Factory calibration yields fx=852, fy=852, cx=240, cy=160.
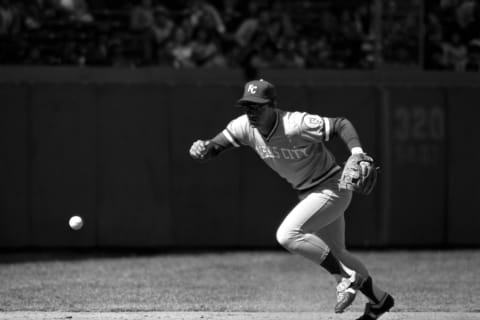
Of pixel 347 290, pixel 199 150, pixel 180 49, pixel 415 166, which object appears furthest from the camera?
pixel 180 49

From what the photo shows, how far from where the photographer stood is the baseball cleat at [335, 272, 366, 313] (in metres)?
7.01

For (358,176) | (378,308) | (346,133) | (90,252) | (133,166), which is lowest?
(90,252)

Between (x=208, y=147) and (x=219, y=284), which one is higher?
(x=208, y=147)

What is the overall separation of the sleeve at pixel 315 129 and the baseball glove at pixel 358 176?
1.24 ft

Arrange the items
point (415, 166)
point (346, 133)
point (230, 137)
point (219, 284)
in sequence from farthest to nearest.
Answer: point (415, 166), point (219, 284), point (230, 137), point (346, 133)

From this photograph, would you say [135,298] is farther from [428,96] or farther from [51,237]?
[428,96]

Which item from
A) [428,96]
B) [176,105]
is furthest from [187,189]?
[428,96]

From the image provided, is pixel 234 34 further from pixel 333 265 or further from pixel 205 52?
pixel 333 265

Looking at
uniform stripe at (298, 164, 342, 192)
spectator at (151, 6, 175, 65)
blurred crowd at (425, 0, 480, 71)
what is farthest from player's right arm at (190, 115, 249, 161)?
blurred crowd at (425, 0, 480, 71)

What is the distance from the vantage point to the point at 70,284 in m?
10.1

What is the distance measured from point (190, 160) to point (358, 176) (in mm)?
6905

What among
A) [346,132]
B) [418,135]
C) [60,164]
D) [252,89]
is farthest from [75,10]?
[346,132]

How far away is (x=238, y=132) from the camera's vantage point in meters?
7.65

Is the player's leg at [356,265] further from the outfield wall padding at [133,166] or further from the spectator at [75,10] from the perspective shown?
the spectator at [75,10]
